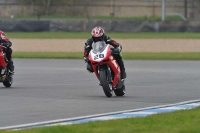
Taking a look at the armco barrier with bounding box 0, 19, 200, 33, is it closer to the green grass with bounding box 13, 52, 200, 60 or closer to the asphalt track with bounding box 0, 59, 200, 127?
the green grass with bounding box 13, 52, 200, 60

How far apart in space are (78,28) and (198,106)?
1457 inches

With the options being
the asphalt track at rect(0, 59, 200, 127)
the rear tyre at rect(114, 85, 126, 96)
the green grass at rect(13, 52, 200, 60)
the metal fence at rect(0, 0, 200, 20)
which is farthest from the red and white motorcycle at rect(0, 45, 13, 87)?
the metal fence at rect(0, 0, 200, 20)

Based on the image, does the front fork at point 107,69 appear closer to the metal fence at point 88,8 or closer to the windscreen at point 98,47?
the windscreen at point 98,47

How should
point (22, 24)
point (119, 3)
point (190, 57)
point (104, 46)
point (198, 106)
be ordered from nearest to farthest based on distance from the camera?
point (198, 106) → point (104, 46) → point (190, 57) → point (22, 24) → point (119, 3)

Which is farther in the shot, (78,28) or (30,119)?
(78,28)

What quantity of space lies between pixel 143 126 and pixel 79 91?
701cm

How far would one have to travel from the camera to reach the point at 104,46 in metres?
15.1

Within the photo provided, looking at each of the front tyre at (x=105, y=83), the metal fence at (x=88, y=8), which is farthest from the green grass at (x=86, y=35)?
the front tyre at (x=105, y=83)

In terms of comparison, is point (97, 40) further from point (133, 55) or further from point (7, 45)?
point (133, 55)

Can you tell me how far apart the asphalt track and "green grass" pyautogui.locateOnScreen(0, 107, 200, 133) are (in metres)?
1.30

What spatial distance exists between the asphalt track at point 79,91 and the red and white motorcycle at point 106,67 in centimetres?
28

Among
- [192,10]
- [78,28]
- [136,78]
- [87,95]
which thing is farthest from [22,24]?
[87,95]

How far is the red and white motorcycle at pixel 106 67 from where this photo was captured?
48.8 ft

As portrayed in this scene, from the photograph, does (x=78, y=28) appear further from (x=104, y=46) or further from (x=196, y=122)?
(x=196, y=122)
